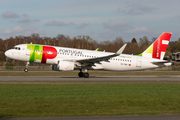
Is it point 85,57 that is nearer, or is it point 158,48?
point 85,57

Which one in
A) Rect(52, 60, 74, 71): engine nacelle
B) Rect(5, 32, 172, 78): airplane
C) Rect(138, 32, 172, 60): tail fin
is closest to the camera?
Rect(52, 60, 74, 71): engine nacelle

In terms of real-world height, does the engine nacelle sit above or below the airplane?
below

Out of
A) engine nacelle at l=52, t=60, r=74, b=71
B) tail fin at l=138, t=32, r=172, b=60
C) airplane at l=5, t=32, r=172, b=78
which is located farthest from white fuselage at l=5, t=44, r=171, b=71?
engine nacelle at l=52, t=60, r=74, b=71

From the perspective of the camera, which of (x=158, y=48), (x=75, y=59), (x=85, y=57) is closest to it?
(x=75, y=59)

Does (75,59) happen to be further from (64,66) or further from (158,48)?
(158,48)

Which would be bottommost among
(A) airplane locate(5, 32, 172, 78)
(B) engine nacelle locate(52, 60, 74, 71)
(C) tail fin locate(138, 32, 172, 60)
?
(B) engine nacelle locate(52, 60, 74, 71)

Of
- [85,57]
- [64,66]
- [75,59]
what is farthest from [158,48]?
[64,66]

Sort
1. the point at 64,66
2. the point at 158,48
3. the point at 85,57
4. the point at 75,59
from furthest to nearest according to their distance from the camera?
1. the point at 158,48
2. the point at 85,57
3. the point at 75,59
4. the point at 64,66

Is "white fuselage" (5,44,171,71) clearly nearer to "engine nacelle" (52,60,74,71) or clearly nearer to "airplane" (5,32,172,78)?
"airplane" (5,32,172,78)

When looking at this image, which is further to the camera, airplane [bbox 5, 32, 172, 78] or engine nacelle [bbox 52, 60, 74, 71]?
airplane [bbox 5, 32, 172, 78]

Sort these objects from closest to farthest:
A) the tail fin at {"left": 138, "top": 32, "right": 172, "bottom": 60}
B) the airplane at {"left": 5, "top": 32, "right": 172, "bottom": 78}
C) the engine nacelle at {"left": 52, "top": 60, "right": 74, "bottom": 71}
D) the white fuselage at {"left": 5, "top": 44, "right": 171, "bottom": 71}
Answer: the engine nacelle at {"left": 52, "top": 60, "right": 74, "bottom": 71}, the airplane at {"left": 5, "top": 32, "right": 172, "bottom": 78}, the white fuselage at {"left": 5, "top": 44, "right": 171, "bottom": 71}, the tail fin at {"left": 138, "top": 32, "right": 172, "bottom": 60}

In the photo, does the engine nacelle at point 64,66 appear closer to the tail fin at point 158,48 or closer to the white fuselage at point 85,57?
the white fuselage at point 85,57

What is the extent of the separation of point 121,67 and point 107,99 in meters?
22.4

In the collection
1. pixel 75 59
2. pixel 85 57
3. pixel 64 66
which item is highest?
pixel 85 57
